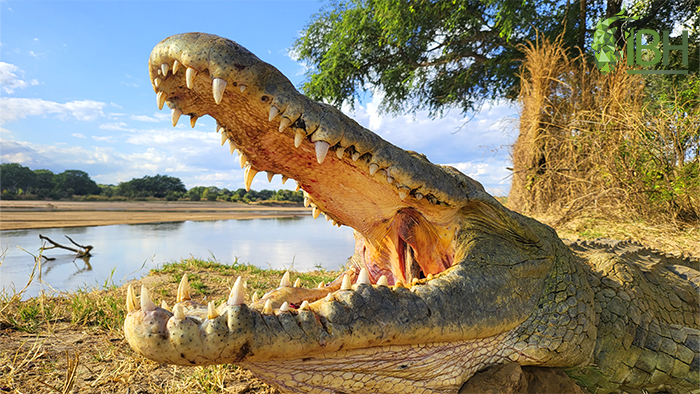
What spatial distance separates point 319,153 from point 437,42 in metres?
13.7

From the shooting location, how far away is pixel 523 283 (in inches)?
77.1

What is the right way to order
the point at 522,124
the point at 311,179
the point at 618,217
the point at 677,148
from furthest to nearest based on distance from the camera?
1. the point at 522,124
2. the point at 618,217
3. the point at 677,148
4. the point at 311,179

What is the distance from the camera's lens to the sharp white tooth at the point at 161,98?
69.1 inches

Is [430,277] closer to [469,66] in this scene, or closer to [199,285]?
[199,285]

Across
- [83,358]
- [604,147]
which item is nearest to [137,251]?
[83,358]

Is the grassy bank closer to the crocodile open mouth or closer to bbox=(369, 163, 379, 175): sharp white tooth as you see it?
the crocodile open mouth

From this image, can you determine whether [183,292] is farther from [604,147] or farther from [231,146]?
[604,147]

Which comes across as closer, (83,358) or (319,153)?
(319,153)

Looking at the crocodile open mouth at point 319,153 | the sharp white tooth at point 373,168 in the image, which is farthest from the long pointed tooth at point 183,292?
the sharp white tooth at point 373,168

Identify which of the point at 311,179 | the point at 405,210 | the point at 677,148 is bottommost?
the point at 405,210

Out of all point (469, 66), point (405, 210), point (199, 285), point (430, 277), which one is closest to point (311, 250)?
point (199, 285)

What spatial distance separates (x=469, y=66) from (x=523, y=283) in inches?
542

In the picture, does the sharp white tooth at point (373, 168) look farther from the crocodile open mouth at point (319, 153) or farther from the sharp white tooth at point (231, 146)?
the sharp white tooth at point (231, 146)

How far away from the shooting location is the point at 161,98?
1771 mm
